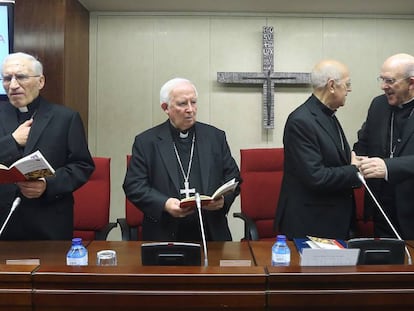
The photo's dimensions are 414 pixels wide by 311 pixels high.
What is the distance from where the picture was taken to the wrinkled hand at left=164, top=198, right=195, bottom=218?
89.2 inches

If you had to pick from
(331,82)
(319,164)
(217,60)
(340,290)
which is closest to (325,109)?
(331,82)

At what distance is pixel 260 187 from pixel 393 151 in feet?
2.96

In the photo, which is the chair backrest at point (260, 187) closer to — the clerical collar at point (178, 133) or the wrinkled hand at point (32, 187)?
the clerical collar at point (178, 133)

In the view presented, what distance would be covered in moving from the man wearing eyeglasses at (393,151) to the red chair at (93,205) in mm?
1549

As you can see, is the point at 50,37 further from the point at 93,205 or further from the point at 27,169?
the point at 27,169

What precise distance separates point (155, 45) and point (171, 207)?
7.65 ft

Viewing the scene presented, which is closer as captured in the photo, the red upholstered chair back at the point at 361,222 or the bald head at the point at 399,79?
the bald head at the point at 399,79

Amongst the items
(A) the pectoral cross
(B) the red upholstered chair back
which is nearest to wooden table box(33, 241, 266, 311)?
(A) the pectoral cross

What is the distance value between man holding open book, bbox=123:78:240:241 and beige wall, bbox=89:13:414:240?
5.45 feet

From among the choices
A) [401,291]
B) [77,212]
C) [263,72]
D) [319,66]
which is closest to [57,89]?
[77,212]

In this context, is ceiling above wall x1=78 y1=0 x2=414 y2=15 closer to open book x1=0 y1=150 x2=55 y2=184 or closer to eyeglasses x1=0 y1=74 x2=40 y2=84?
eyeglasses x1=0 y1=74 x2=40 y2=84

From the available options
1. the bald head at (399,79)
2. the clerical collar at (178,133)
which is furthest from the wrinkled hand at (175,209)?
the bald head at (399,79)

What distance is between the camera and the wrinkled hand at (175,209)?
7.43ft

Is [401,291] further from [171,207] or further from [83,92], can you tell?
[83,92]
